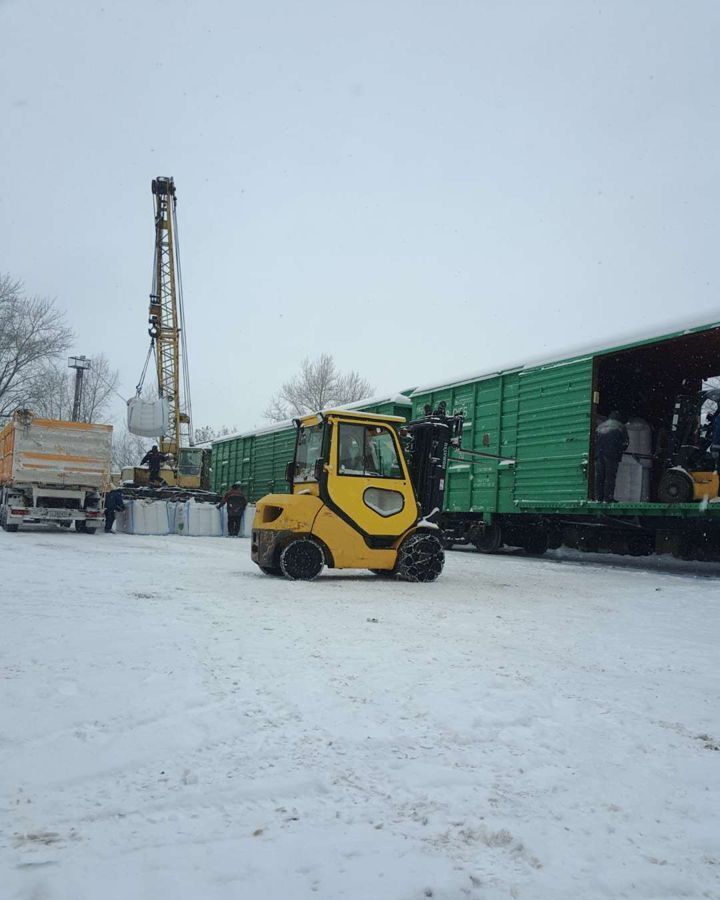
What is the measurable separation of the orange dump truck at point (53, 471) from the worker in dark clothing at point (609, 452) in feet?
37.4

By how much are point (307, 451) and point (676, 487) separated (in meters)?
5.50

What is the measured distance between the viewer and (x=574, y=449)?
1221cm

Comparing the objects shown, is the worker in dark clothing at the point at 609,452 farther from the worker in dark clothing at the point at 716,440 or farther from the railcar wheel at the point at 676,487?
the worker in dark clothing at the point at 716,440

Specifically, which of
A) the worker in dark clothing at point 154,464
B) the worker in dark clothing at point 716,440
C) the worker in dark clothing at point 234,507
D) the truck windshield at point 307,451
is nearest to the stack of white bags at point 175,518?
the worker in dark clothing at point 234,507

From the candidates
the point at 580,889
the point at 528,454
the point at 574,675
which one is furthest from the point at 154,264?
the point at 580,889

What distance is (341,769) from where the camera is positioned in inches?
113

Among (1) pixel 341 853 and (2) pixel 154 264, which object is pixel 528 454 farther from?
(2) pixel 154 264

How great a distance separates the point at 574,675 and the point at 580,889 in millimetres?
2371

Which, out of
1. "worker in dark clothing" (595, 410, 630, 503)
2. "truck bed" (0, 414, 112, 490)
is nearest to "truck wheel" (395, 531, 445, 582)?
"worker in dark clothing" (595, 410, 630, 503)

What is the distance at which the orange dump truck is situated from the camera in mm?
16703

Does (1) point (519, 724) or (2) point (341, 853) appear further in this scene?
(1) point (519, 724)

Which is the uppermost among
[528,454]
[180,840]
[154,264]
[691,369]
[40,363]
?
[154,264]

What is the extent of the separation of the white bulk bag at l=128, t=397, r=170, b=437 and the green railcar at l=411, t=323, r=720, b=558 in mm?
10261

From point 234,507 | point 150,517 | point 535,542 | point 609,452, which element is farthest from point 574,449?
point 150,517
